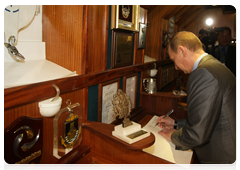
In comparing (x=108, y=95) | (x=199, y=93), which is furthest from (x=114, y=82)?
(x=199, y=93)

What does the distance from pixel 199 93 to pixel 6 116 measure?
1169 mm

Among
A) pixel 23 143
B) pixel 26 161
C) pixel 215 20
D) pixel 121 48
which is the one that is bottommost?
pixel 26 161

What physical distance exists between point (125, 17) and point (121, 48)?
32 centimetres

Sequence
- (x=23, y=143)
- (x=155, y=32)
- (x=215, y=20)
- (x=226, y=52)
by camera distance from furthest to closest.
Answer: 1. (x=215, y=20)
2. (x=226, y=52)
3. (x=155, y=32)
4. (x=23, y=143)

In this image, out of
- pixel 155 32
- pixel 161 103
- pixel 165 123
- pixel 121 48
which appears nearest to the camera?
pixel 165 123

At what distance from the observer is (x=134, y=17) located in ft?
7.33

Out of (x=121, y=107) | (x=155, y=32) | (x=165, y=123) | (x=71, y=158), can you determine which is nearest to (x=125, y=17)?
(x=121, y=107)

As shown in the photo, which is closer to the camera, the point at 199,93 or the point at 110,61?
the point at 199,93

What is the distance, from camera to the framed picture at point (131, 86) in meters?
2.34

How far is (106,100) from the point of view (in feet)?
6.59

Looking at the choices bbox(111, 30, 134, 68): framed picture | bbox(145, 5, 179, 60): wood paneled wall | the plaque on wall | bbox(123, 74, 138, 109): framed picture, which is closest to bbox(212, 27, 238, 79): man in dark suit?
bbox(145, 5, 179, 60): wood paneled wall

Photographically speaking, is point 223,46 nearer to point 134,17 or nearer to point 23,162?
point 134,17

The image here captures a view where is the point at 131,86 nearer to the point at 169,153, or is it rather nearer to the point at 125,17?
the point at 125,17

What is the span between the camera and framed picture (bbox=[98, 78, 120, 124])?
192 cm
